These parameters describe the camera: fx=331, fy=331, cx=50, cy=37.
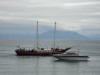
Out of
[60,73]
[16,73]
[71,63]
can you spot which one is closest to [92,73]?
[60,73]

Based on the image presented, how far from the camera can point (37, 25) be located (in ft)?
433

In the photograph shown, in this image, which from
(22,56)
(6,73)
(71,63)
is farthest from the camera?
(22,56)

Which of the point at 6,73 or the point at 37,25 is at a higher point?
the point at 37,25

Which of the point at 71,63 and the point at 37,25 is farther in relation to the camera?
the point at 37,25

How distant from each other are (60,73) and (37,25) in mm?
63042

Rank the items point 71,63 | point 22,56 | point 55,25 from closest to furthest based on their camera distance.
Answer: point 71,63, point 22,56, point 55,25

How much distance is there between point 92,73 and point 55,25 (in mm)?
62034

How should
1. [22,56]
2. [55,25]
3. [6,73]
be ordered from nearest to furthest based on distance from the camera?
[6,73] < [22,56] < [55,25]

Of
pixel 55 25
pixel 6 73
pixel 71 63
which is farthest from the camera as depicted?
pixel 55 25

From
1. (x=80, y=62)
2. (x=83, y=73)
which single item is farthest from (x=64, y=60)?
(x=83, y=73)

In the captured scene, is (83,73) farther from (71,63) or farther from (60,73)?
(71,63)

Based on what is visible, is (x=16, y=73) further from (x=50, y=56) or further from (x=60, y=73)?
(x=50, y=56)

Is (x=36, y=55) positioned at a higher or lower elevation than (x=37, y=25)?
lower

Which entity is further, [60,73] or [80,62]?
[80,62]
